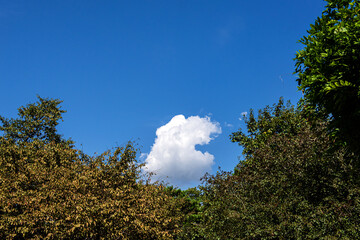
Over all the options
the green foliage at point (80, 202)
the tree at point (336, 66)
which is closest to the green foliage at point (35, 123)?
the green foliage at point (80, 202)

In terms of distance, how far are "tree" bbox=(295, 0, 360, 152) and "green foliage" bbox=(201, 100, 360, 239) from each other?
123 cm

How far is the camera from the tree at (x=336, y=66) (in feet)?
21.5

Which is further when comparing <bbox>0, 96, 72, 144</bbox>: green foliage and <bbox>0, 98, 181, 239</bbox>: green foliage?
<bbox>0, 96, 72, 144</bbox>: green foliage

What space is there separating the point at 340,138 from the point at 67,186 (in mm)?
11446

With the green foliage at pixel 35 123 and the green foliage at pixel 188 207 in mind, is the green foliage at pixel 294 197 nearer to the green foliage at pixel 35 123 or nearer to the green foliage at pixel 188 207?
the green foliage at pixel 188 207

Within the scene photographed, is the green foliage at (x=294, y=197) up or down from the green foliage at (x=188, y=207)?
down

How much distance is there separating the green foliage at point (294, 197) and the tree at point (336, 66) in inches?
48.4

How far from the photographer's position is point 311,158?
1238cm

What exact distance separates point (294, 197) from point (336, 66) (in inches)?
259

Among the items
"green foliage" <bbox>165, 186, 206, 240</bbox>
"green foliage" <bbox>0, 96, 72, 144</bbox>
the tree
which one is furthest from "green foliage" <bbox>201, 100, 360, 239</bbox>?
"green foliage" <bbox>0, 96, 72, 144</bbox>

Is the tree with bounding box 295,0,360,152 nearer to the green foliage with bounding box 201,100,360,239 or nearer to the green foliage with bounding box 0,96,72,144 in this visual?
the green foliage with bounding box 201,100,360,239

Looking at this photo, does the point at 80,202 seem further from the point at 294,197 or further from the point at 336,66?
the point at 336,66

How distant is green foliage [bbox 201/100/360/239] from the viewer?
10312 mm

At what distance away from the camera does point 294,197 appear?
456 inches
